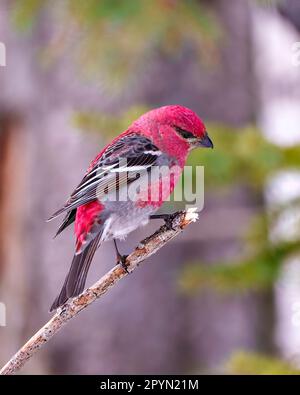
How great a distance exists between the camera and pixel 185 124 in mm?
1619

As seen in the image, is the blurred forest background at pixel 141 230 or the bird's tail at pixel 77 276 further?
the blurred forest background at pixel 141 230

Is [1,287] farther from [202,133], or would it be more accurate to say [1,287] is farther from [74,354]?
[202,133]

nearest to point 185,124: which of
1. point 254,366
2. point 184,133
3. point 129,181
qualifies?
point 184,133

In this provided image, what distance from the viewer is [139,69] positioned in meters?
4.98

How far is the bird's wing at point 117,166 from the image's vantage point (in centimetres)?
159

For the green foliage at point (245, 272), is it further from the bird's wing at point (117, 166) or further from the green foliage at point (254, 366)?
the bird's wing at point (117, 166)

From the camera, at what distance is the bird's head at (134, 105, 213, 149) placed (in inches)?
62.4

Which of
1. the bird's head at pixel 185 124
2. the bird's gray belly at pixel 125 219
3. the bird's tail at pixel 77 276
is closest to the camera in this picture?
the bird's tail at pixel 77 276

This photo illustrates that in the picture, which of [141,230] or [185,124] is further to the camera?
[141,230]

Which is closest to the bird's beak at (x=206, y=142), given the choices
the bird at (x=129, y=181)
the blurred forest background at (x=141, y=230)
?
the bird at (x=129, y=181)

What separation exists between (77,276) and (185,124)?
403 millimetres

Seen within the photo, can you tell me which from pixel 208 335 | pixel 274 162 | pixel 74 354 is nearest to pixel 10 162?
pixel 74 354
